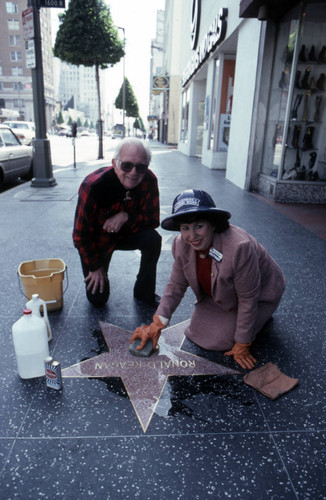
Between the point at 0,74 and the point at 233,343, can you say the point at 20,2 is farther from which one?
the point at 233,343

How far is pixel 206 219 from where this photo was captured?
2.01m

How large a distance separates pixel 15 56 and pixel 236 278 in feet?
284

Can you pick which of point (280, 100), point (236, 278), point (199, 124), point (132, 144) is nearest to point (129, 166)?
point (132, 144)

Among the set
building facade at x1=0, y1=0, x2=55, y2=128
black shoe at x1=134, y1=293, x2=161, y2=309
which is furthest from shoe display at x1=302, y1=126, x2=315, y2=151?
building facade at x1=0, y1=0, x2=55, y2=128

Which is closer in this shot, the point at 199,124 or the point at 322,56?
the point at 322,56

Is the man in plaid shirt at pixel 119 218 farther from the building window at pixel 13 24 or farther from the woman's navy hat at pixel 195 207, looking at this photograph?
the building window at pixel 13 24

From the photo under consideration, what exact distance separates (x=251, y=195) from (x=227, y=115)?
556cm

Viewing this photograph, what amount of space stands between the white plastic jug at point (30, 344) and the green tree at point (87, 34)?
14191 millimetres

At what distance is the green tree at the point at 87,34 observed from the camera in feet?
→ 43.2

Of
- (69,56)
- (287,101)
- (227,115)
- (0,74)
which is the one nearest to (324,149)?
(287,101)

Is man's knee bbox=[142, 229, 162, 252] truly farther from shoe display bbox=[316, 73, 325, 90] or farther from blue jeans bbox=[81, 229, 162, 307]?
shoe display bbox=[316, 73, 325, 90]

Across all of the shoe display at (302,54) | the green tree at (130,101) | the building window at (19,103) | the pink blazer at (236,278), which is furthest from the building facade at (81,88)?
the pink blazer at (236,278)

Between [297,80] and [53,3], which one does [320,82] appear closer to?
[297,80]

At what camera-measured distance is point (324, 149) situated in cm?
748
